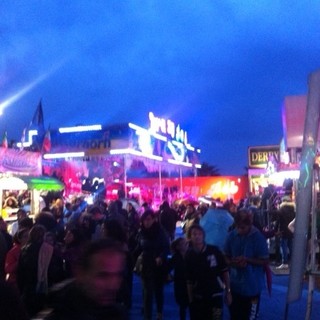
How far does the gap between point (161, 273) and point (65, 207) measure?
8.00 metres

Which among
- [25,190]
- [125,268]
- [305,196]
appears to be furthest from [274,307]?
[25,190]

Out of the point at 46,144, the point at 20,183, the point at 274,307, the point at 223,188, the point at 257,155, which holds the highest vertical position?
the point at 257,155

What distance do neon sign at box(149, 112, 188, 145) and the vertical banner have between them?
75.7 feet

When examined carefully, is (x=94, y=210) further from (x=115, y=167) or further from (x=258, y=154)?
(x=258, y=154)

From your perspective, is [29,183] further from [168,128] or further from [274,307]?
[168,128]

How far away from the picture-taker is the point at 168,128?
31859 millimetres

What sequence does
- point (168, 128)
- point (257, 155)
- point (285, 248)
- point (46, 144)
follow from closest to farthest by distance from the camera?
point (285, 248)
point (46, 144)
point (168, 128)
point (257, 155)

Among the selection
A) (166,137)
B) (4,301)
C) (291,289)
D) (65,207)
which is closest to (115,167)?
(166,137)

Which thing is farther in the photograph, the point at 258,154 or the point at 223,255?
the point at 258,154

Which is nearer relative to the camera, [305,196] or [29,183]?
[305,196]

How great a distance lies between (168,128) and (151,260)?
23.9 m

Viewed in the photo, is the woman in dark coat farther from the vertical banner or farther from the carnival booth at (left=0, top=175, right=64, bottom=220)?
the carnival booth at (left=0, top=175, right=64, bottom=220)

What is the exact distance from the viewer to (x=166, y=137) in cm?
3019

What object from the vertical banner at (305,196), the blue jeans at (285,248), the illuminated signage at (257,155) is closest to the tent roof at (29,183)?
the blue jeans at (285,248)
